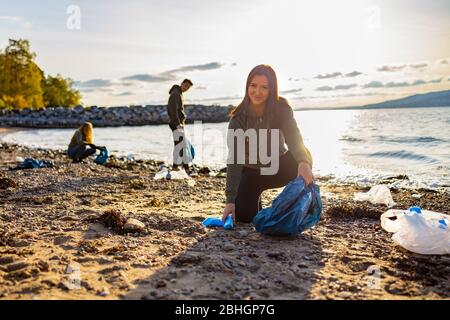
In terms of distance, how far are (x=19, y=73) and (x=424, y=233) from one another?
178 ft

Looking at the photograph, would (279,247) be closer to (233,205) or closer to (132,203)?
(233,205)

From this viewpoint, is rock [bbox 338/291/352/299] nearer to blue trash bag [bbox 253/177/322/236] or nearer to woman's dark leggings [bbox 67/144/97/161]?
blue trash bag [bbox 253/177/322/236]

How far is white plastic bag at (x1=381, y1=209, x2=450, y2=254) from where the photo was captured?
4078 millimetres

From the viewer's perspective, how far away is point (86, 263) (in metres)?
3.70

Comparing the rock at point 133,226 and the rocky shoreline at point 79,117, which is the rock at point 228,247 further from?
the rocky shoreline at point 79,117

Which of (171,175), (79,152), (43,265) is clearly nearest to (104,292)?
(43,265)

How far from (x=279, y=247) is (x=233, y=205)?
2.84 ft

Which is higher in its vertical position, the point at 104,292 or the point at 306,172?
the point at 306,172

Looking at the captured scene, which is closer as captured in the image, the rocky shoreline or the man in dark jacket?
the man in dark jacket

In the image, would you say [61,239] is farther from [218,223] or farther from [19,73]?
[19,73]

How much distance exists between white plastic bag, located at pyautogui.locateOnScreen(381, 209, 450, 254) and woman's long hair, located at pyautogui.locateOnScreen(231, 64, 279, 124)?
6.03ft

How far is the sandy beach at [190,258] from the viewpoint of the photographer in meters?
3.19

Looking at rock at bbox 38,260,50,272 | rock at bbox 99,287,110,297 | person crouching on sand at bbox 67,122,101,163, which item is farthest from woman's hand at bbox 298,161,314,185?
person crouching on sand at bbox 67,122,101,163

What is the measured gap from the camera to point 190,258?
3.83 meters
